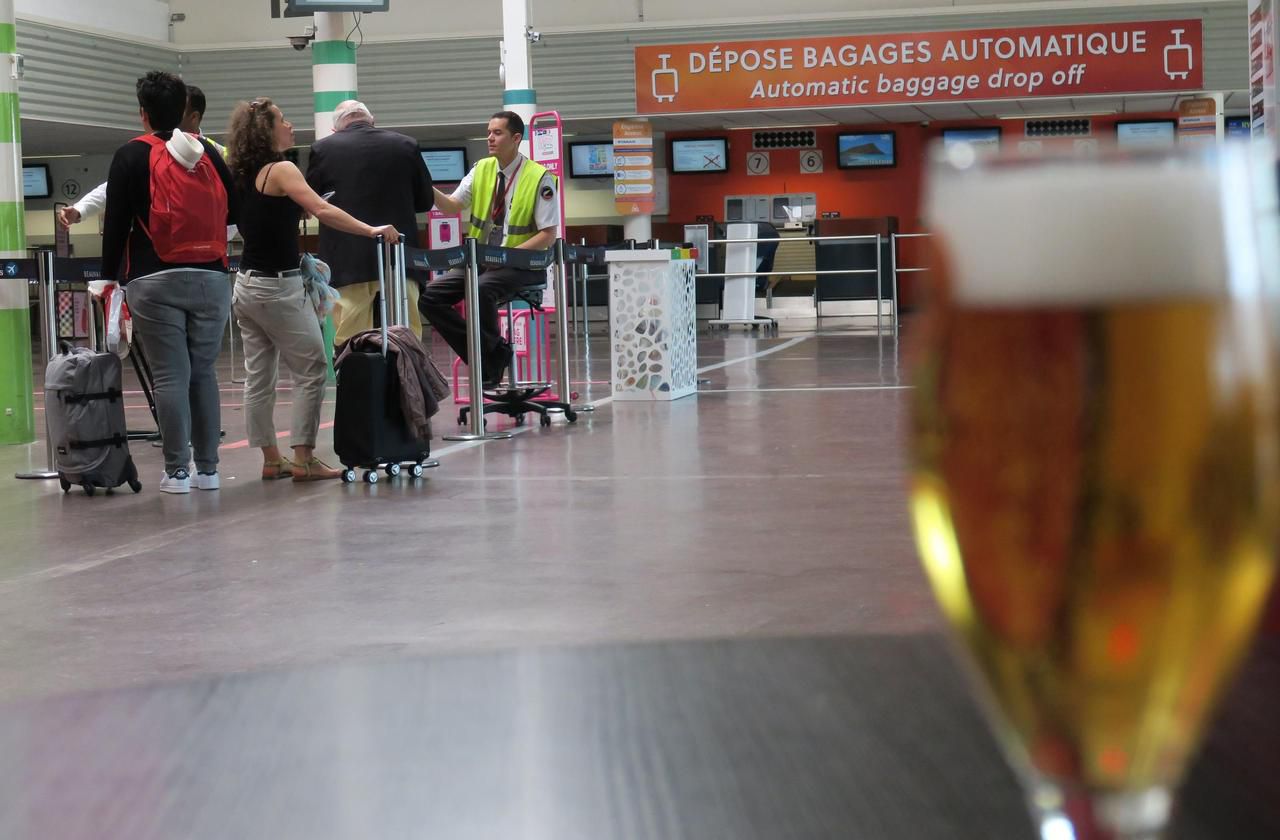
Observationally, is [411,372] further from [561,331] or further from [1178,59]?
[1178,59]

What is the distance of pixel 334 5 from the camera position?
8.49 meters

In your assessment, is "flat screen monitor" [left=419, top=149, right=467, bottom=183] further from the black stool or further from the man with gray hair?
the man with gray hair

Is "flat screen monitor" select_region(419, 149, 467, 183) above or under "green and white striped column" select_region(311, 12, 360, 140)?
above

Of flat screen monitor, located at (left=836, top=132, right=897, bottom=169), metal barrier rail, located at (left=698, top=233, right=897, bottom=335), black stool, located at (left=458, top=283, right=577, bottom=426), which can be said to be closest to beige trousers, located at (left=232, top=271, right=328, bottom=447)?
black stool, located at (left=458, top=283, right=577, bottom=426)

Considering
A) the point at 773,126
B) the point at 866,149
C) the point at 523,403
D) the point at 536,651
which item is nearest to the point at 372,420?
the point at 523,403

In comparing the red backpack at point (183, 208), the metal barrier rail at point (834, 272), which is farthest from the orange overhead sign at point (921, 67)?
the red backpack at point (183, 208)

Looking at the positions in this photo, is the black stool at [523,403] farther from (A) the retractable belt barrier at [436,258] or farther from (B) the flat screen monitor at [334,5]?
(B) the flat screen monitor at [334,5]

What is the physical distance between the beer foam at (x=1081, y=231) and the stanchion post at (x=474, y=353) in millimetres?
5414

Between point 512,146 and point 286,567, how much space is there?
2973 millimetres

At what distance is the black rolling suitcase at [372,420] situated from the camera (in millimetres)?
4461

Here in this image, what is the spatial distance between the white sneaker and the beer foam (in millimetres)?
4491

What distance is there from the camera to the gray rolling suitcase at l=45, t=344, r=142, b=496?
4465 millimetres

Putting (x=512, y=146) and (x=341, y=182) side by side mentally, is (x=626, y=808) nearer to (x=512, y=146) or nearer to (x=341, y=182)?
(x=341, y=182)

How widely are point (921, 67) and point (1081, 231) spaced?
14809 millimetres
